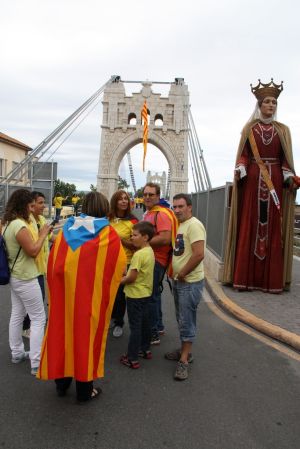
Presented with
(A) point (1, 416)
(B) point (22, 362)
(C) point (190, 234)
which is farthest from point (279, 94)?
(A) point (1, 416)

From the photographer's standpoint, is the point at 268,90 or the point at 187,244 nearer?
the point at 187,244

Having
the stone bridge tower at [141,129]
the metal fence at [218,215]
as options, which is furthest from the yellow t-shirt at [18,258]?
the stone bridge tower at [141,129]

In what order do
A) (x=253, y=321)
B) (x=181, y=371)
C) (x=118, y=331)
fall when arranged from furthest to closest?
(x=253, y=321) → (x=118, y=331) → (x=181, y=371)

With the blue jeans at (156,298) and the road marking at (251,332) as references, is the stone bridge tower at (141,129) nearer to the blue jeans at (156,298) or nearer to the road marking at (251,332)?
the road marking at (251,332)

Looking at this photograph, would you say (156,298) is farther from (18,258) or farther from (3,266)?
(3,266)

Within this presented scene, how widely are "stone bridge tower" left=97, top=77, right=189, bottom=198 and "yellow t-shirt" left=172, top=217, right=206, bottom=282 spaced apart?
30.9 metres

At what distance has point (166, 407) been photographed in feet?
8.70

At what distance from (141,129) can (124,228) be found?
105 feet

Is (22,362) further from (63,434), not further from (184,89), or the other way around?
(184,89)

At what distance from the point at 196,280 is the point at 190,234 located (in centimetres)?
43

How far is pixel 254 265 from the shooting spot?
602 cm

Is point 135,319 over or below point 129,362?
over

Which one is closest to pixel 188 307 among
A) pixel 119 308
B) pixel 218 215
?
pixel 119 308

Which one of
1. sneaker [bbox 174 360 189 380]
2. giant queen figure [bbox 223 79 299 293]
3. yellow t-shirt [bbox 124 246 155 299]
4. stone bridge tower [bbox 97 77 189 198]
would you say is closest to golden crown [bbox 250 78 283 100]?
giant queen figure [bbox 223 79 299 293]
